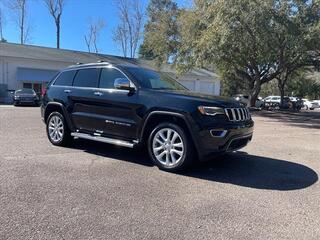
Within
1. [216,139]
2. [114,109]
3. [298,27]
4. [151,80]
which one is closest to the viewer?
[216,139]

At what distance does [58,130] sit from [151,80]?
2.47 meters

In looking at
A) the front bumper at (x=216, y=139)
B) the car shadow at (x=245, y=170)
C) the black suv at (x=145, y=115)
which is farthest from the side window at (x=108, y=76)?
the front bumper at (x=216, y=139)

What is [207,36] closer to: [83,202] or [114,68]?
[114,68]

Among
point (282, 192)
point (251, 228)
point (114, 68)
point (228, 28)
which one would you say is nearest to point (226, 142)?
point (282, 192)

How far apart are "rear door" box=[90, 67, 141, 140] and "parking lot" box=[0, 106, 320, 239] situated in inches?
22.5

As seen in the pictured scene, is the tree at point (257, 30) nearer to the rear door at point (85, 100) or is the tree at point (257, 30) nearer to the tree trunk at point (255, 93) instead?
the tree trunk at point (255, 93)

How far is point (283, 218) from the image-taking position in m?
4.44

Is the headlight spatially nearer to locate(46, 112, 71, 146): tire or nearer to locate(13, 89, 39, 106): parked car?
locate(46, 112, 71, 146): tire

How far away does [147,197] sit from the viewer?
197 inches

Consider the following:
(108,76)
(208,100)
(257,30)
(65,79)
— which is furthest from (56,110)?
(257,30)

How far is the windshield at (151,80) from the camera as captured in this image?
7.06 metres

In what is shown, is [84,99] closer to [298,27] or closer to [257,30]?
[257,30]

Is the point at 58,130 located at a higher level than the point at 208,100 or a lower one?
lower

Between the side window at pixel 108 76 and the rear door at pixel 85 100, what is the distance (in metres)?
0.14
